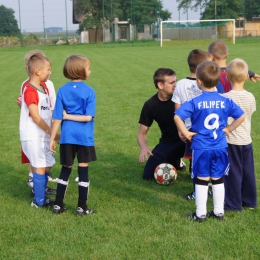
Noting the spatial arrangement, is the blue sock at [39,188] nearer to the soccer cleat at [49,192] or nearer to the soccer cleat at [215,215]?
the soccer cleat at [49,192]

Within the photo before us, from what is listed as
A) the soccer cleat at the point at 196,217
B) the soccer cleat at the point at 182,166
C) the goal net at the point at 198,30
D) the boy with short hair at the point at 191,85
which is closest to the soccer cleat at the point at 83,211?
the soccer cleat at the point at 196,217

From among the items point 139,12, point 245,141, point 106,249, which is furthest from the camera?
point 139,12

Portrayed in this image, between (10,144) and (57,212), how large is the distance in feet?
12.1

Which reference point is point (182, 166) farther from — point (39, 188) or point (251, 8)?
point (251, 8)

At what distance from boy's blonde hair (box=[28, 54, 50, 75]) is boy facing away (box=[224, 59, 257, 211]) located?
193 cm

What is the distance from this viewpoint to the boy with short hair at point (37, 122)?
4.85 metres

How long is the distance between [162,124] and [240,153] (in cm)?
169

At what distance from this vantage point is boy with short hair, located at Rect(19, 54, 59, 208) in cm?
485

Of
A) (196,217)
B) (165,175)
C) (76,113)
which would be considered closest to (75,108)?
(76,113)

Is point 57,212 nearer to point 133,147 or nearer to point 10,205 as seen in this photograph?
point 10,205

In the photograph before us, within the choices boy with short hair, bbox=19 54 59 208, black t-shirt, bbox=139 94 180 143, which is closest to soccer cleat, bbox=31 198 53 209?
boy with short hair, bbox=19 54 59 208

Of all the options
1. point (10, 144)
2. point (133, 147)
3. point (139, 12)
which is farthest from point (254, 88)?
point (139, 12)

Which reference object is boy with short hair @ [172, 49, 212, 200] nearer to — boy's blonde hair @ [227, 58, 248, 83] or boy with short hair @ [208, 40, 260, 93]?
boy with short hair @ [208, 40, 260, 93]

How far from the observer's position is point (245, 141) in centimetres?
471
